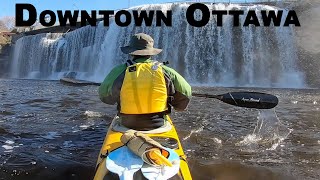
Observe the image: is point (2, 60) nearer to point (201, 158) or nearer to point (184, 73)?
point (184, 73)

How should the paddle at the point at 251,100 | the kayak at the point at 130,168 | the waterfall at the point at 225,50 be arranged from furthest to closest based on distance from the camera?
the waterfall at the point at 225,50 → the paddle at the point at 251,100 → the kayak at the point at 130,168

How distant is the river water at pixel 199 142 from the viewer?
469 cm

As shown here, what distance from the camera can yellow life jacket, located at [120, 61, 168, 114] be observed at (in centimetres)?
328

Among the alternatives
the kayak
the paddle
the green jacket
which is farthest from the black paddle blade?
the kayak

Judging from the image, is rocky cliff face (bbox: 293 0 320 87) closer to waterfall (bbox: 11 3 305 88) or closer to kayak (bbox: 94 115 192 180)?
waterfall (bbox: 11 3 305 88)

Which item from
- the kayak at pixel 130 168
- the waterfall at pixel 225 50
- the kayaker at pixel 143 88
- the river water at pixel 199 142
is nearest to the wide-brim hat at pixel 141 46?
the kayaker at pixel 143 88

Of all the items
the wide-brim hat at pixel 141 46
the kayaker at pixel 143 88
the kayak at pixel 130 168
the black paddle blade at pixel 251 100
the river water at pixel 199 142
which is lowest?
the river water at pixel 199 142

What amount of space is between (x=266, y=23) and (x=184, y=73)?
6389mm

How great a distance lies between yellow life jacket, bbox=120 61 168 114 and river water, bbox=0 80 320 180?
4.78 ft

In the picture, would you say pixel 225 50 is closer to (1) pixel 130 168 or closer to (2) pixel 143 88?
(2) pixel 143 88

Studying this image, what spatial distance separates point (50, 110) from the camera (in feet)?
31.9

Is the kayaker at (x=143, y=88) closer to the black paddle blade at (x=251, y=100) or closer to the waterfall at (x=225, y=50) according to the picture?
the black paddle blade at (x=251, y=100)

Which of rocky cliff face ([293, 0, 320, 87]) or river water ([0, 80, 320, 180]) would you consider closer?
river water ([0, 80, 320, 180])

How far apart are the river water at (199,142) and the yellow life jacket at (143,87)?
1.46 m
